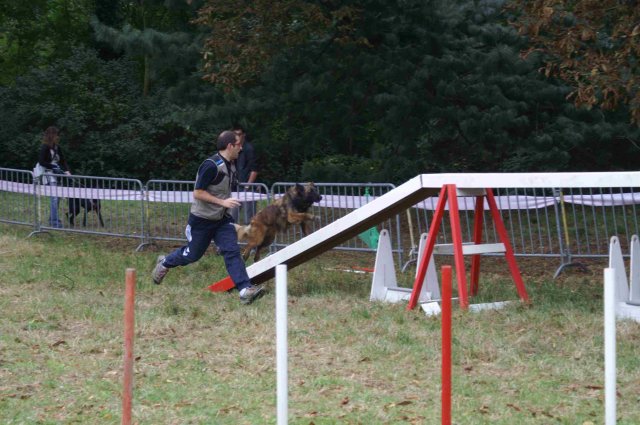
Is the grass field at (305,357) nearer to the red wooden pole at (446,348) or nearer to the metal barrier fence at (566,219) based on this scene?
the red wooden pole at (446,348)

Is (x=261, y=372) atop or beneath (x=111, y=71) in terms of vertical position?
beneath

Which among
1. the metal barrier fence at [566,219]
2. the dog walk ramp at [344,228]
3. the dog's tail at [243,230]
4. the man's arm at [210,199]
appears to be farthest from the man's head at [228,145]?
the metal barrier fence at [566,219]

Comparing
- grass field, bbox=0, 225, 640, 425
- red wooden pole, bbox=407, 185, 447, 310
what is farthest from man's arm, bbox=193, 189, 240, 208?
red wooden pole, bbox=407, 185, 447, 310

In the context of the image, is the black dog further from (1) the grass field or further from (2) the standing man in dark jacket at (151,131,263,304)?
(2) the standing man in dark jacket at (151,131,263,304)

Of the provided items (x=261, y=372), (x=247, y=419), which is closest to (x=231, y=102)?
(x=261, y=372)

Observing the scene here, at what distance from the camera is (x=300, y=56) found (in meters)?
15.9

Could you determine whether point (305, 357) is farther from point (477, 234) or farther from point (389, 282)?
point (477, 234)

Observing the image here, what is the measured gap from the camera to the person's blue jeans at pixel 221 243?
32.3 ft

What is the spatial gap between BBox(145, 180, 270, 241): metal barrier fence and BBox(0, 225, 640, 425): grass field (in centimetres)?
322

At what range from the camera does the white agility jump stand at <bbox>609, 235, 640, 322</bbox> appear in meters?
8.91

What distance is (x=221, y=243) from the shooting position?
1000cm

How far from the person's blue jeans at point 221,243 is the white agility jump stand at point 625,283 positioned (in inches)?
Answer: 139

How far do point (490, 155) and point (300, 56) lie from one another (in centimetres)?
361

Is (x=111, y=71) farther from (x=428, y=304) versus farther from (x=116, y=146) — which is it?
(x=428, y=304)
